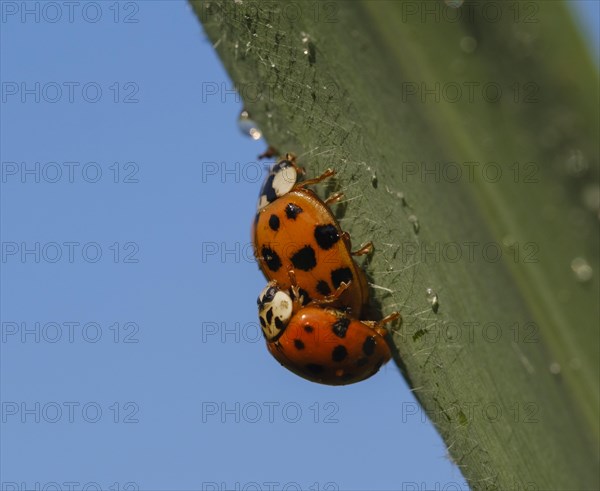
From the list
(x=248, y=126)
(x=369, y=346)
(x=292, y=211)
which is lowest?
(x=369, y=346)

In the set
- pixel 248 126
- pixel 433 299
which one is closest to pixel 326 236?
pixel 248 126

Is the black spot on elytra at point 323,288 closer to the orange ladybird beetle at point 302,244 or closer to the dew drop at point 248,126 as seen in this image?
the orange ladybird beetle at point 302,244

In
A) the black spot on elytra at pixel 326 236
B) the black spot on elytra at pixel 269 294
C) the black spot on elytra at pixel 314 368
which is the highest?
the black spot on elytra at pixel 326 236

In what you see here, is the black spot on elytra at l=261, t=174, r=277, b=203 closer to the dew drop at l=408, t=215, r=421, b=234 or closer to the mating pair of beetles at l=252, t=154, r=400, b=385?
the mating pair of beetles at l=252, t=154, r=400, b=385

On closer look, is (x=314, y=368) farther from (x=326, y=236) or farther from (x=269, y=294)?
(x=326, y=236)

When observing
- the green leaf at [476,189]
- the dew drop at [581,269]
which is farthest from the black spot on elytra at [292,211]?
A: the dew drop at [581,269]

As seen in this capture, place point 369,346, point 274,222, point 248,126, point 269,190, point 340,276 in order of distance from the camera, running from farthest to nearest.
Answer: point 269,190
point 274,222
point 369,346
point 340,276
point 248,126

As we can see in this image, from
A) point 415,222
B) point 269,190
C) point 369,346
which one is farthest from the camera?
point 269,190

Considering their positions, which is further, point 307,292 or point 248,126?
point 307,292

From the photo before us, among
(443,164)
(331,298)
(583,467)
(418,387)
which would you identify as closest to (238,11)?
(443,164)
